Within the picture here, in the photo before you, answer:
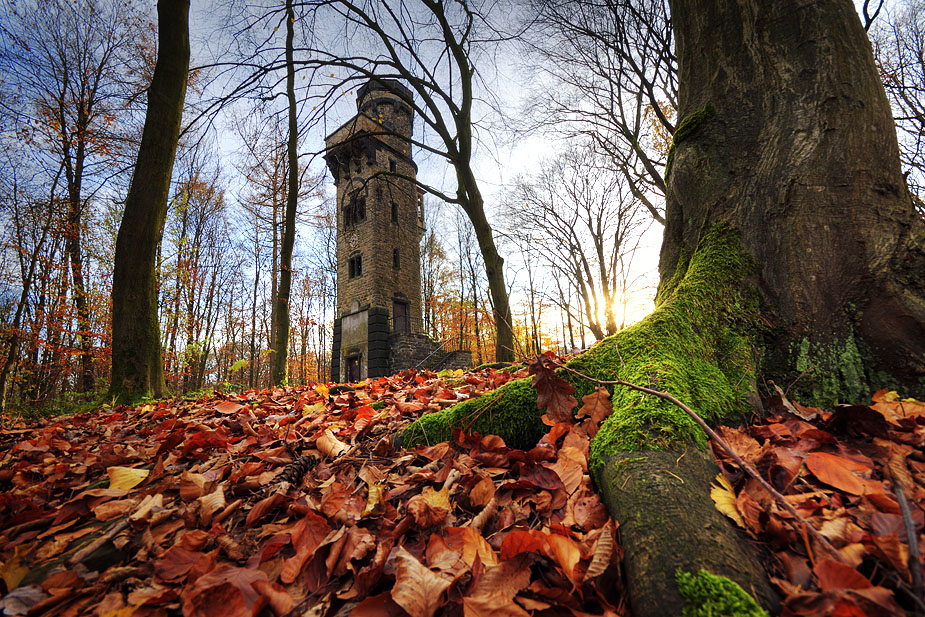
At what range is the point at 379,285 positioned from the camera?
16.4 m

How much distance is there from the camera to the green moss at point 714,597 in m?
0.61

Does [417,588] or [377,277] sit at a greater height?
[377,277]

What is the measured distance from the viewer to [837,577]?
60 cm

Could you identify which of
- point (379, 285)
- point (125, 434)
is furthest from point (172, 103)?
point (379, 285)

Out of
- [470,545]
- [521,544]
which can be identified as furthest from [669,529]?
[470,545]

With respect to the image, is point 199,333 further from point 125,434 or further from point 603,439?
point 603,439

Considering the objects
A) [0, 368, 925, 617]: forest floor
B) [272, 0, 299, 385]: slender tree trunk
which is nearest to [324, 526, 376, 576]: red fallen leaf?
[0, 368, 925, 617]: forest floor

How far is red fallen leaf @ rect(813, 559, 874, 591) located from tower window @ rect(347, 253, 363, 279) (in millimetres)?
17826

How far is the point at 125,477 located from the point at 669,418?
2.18m

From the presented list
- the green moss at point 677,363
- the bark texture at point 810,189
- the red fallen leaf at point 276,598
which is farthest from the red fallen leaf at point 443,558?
the bark texture at point 810,189

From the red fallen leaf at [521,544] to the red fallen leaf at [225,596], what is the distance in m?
0.60

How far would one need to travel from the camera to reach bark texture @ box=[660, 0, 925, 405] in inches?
60.2

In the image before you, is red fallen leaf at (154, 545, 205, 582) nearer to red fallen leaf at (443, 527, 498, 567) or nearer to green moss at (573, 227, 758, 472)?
red fallen leaf at (443, 527, 498, 567)

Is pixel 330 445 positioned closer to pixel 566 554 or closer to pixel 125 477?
pixel 125 477
